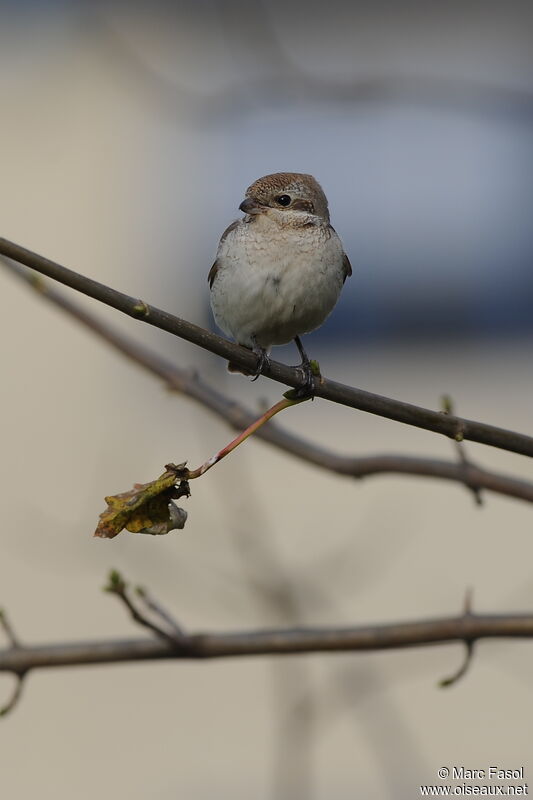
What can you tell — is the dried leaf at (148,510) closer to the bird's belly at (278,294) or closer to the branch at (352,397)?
the branch at (352,397)

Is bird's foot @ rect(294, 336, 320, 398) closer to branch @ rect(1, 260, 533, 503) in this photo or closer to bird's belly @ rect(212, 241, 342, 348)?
branch @ rect(1, 260, 533, 503)

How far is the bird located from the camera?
352 centimetres

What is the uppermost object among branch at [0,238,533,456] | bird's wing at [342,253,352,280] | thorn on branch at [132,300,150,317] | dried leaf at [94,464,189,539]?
bird's wing at [342,253,352,280]

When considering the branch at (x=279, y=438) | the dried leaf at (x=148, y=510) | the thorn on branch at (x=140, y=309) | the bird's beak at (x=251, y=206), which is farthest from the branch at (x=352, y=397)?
the bird's beak at (x=251, y=206)

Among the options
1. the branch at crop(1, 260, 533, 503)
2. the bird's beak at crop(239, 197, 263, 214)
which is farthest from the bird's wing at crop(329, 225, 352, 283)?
the branch at crop(1, 260, 533, 503)

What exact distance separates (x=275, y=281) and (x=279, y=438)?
0.52 metres

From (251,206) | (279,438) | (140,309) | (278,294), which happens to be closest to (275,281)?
(278,294)

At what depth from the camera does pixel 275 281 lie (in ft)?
11.5

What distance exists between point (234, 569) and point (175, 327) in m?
4.02

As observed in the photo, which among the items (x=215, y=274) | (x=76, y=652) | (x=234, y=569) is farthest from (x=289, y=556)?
(x=76, y=652)

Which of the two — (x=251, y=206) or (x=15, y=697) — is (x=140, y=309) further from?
(x=251, y=206)

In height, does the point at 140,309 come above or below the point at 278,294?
below

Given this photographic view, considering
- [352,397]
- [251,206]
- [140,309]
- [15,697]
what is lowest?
[15,697]

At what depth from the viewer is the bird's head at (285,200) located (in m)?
3.74
